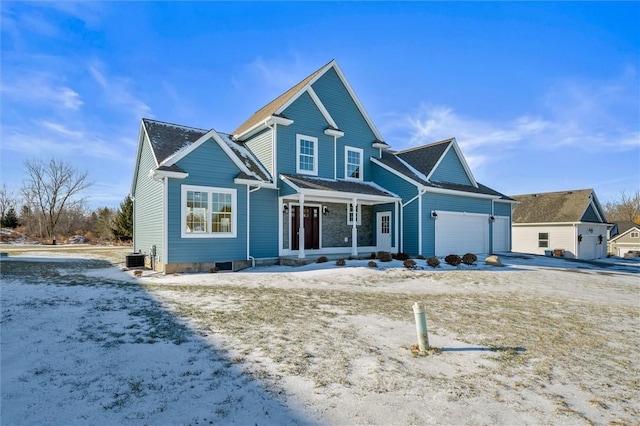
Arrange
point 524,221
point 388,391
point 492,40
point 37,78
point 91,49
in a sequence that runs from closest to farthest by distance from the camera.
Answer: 1. point 388,391
2. point 492,40
3. point 91,49
4. point 37,78
5. point 524,221

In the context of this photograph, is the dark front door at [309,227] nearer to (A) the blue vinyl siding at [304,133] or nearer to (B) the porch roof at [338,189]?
(B) the porch roof at [338,189]

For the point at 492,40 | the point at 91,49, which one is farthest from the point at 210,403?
the point at 91,49

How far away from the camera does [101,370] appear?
3.93 metres

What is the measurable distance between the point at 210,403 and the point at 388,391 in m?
1.82

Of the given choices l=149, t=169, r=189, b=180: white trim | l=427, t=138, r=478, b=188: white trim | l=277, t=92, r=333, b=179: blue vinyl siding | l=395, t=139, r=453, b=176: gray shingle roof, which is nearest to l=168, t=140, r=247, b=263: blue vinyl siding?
l=149, t=169, r=189, b=180: white trim

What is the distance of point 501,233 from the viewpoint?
20.8 meters

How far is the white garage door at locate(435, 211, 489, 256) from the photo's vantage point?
17297mm

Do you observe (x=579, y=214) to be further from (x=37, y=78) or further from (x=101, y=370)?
(x=37, y=78)

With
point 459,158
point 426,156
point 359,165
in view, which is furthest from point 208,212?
point 459,158

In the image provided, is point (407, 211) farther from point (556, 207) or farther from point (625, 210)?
point (625, 210)

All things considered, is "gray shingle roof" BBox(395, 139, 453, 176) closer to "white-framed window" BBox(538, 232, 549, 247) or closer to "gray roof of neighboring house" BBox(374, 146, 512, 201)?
"gray roof of neighboring house" BBox(374, 146, 512, 201)

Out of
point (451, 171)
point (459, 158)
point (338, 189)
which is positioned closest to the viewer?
point (338, 189)

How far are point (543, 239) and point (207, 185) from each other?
2650cm

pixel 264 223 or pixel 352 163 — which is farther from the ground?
pixel 352 163
